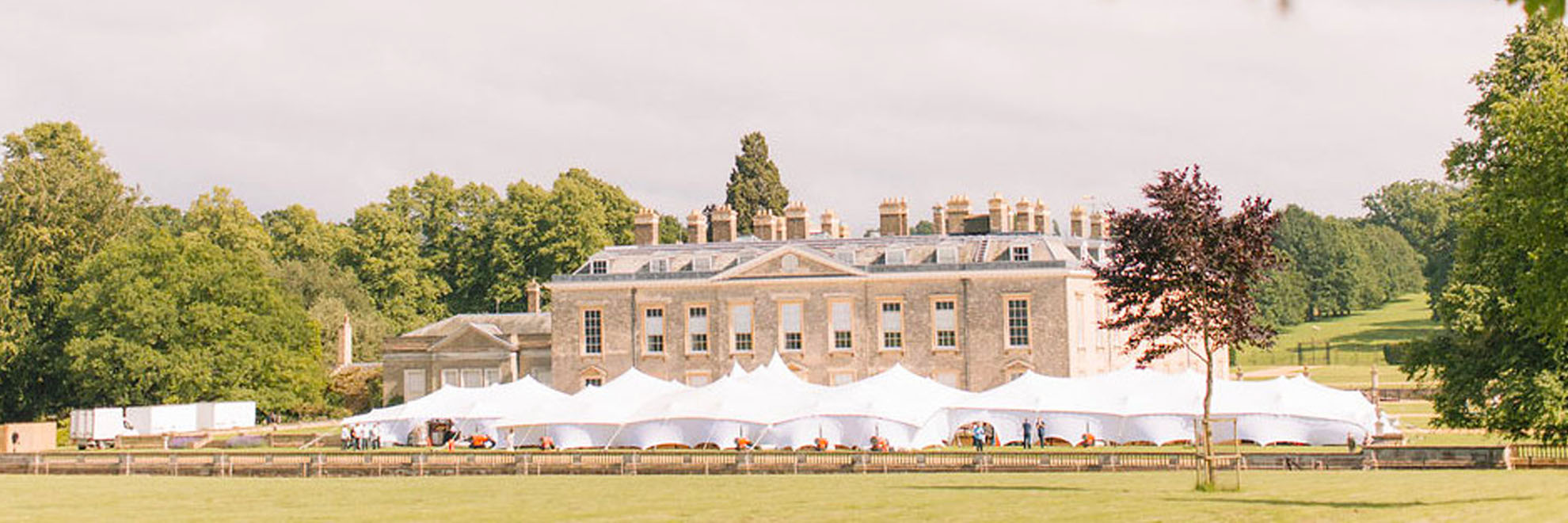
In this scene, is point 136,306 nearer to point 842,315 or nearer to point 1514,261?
point 842,315

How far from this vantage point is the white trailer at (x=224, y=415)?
6000 cm

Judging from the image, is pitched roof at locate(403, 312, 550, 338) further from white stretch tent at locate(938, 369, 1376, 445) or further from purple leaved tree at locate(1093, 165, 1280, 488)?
purple leaved tree at locate(1093, 165, 1280, 488)

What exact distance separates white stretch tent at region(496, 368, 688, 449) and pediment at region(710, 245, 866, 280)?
10.1m

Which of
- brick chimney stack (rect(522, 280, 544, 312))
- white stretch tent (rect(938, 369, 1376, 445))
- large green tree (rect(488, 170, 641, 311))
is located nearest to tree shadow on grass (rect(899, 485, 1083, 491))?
white stretch tent (rect(938, 369, 1376, 445))

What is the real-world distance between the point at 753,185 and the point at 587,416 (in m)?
43.7

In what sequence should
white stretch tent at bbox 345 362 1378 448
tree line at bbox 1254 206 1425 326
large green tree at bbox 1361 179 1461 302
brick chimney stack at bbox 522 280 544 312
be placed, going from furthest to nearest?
1. large green tree at bbox 1361 179 1461 302
2. tree line at bbox 1254 206 1425 326
3. brick chimney stack at bbox 522 280 544 312
4. white stretch tent at bbox 345 362 1378 448

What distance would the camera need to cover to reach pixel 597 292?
61.7m

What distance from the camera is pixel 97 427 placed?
5697 centimetres

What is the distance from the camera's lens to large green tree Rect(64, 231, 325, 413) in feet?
200

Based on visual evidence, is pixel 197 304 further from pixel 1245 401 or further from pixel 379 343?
pixel 1245 401

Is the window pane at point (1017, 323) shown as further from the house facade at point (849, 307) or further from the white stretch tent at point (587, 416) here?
the white stretch tent at point (587, 416)

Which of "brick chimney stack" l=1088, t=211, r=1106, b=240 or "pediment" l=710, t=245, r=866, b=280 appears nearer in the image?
"pediment" l=710, t=245, r=866, b=280

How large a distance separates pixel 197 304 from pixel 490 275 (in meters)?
27.2

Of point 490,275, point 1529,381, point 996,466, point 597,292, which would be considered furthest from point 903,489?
point 490,275
